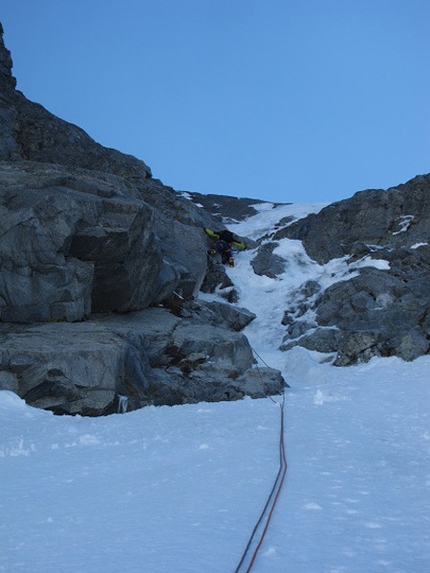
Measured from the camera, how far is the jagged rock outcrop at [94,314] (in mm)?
12492

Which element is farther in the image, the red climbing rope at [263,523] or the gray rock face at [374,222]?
the gray rock face at [374,222]

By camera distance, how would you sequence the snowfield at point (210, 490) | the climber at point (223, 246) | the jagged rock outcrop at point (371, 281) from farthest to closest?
the climber at point (223, 246) < the jagged rock outcrop at point (371, 281) < the snowfield at point (210, 490)

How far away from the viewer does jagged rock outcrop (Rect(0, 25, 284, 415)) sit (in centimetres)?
1249

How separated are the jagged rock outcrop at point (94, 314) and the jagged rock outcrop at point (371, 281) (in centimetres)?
488

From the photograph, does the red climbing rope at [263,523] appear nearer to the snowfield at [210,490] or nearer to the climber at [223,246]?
the snowfield at [210,490]

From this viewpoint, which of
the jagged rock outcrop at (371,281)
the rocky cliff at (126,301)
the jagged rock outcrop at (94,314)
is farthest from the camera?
the jagged rock outcrop at (371,281)

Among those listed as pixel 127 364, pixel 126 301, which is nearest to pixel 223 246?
pixel 126 301

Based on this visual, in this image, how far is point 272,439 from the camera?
798 cm

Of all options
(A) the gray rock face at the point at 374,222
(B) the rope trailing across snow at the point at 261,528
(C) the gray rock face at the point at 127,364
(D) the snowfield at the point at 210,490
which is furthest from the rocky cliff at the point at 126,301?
(B) the rope trailing across snow at the point at 261,528

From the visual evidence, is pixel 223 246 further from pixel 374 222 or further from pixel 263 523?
pixel 263 523

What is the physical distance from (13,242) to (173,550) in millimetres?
13029

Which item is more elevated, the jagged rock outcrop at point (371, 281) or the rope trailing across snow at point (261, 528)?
the jagged rock outcrop at point (371, 281)

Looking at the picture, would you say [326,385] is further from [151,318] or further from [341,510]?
[341,510]

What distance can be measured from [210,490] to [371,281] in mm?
20485
